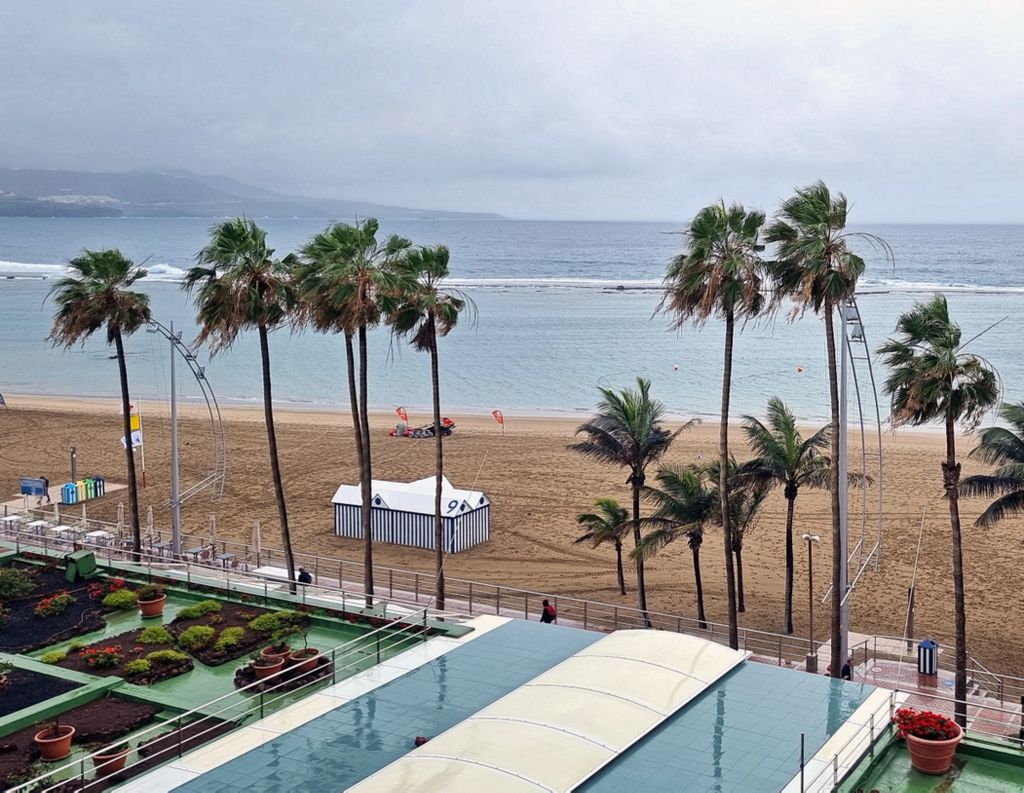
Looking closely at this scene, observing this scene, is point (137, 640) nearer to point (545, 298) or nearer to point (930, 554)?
point (930, 554)

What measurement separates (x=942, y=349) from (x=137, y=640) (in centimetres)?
1736

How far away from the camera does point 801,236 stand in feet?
75.4

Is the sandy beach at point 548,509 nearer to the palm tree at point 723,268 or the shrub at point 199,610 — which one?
the palm tree at point 723,268

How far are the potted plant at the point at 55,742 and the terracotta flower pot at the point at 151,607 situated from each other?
6.55m

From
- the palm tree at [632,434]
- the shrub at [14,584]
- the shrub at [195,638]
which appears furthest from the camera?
the palm tree at [632,434]

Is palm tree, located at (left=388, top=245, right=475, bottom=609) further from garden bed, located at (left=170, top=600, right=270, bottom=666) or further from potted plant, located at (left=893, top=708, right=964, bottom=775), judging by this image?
potted plant, located at (left=893, top=708, right=964, bottom=775)

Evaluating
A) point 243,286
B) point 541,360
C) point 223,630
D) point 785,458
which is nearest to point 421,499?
point 243,286

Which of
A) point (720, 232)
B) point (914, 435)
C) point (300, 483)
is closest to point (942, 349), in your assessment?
point (720, 232)

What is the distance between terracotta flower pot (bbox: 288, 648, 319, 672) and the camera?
756 inches

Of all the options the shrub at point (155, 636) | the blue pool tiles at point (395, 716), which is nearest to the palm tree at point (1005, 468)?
the blue pool tiles at point (395, 716)

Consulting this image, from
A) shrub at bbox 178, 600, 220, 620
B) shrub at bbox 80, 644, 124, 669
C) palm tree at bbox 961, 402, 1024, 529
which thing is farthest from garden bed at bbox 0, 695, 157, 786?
palm tree at bbox 961, 402, 1024, 529

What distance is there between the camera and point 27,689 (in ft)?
63.8

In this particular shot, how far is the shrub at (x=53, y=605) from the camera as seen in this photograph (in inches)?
935

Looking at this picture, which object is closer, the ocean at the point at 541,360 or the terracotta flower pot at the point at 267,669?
the terracotta flower pot at the point at 267,669
